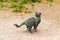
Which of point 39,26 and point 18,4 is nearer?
point 39,26

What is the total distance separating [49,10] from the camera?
427 inches

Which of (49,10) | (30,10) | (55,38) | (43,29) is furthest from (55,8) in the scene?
(55,38)

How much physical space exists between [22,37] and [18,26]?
56cm

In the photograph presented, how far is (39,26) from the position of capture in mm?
8680

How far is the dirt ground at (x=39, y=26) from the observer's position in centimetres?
752

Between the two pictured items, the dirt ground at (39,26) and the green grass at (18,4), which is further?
the green grass at (18,4)

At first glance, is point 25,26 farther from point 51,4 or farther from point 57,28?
point 51,4

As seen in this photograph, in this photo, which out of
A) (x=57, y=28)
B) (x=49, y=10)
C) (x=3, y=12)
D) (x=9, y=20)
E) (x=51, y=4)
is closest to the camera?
(x=57, y=28)

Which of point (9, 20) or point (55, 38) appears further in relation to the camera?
point (9, 20)

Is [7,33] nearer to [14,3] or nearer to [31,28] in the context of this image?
[31,28]

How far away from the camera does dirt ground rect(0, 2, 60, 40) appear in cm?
752

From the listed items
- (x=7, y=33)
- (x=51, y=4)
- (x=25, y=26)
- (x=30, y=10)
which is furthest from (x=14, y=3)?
(x=7, y=33)

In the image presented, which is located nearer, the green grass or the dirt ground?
the dirt ground

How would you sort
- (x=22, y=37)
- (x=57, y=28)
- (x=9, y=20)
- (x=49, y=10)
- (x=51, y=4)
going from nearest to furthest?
(x=22, y=37) < (x=57, y=28) < (x=9, y=20) < (x=49, y=10) < (x=51, y=4)
